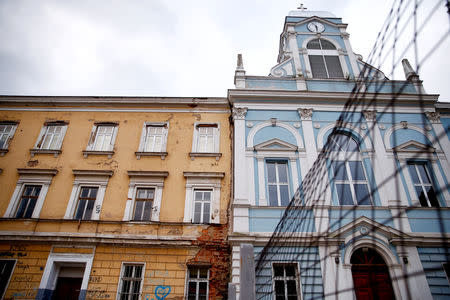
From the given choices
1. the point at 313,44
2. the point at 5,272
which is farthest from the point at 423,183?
the point at 5,272

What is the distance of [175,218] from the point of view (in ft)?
33.5

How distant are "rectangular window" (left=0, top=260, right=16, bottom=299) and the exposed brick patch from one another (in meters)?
6.06

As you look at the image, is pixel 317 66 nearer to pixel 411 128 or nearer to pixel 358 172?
pixel 411 128

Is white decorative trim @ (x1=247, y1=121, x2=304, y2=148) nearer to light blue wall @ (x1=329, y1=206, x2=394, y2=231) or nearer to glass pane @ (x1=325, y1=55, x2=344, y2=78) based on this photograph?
light blue wall @ (x1=329, y1=206, x2=394, y2=231)

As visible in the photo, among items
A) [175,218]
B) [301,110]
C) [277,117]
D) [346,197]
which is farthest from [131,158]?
[346,197]

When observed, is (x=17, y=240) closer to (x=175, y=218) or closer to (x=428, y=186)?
(x=175, y=218)

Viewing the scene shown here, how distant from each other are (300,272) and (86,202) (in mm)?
8027

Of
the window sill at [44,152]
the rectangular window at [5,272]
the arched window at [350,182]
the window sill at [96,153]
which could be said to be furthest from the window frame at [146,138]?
the arched window at [350,182]

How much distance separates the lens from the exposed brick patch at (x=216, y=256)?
9.12 meters

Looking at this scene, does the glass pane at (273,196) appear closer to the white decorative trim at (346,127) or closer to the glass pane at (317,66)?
the white decorative trim at (346,127)

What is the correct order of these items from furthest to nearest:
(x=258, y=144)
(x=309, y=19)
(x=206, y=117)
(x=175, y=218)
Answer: (x=309, y=19) < (x=206, y=117) < (x=258, y=144) < (x=175, y=218)

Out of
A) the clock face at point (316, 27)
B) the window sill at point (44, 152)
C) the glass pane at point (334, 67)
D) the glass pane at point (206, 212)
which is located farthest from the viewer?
the clock face at point (316, 27)

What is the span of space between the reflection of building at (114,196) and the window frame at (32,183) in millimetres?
39

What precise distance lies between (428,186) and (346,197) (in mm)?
3106
